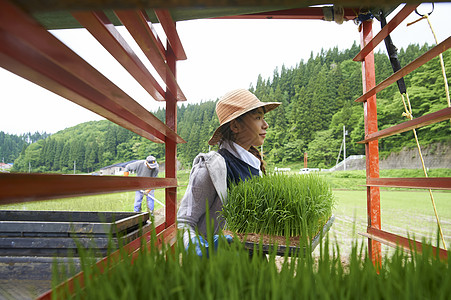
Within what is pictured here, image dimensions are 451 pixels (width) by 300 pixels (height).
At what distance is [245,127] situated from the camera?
1479 mm

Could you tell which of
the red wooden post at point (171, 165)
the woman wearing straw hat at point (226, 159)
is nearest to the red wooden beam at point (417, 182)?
the woman wearing straw hat at point (226, 159)

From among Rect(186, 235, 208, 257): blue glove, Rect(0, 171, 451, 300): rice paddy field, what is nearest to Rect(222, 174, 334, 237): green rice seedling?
Rect(186, 235, 208, 257): blue glove

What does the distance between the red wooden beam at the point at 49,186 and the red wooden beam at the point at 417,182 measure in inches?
41.0

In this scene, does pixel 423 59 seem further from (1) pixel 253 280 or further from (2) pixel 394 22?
(1) pixel 253 280

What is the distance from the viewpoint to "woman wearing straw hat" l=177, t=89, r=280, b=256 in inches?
47.5

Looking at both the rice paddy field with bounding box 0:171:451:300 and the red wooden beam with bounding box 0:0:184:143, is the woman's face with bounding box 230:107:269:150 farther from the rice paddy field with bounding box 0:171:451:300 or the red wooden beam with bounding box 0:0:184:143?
the rice paddy field with bounding box 0:171:451:300

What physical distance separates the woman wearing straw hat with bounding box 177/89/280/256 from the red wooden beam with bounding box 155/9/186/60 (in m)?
0.40

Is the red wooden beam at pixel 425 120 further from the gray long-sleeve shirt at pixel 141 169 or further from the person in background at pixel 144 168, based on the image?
the gray long-sleeve shirt at pixel 141 169

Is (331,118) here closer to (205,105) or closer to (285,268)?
(205,105)

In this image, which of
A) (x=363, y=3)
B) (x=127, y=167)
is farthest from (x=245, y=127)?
(x=127, y=167)

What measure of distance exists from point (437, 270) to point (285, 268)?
0.26 metres

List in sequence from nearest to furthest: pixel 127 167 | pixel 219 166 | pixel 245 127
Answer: pixel 219 166, pixel 245 127, pixel 127 167

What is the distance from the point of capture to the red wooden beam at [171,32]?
121 centimetres

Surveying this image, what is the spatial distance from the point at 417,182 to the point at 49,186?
1340mm
